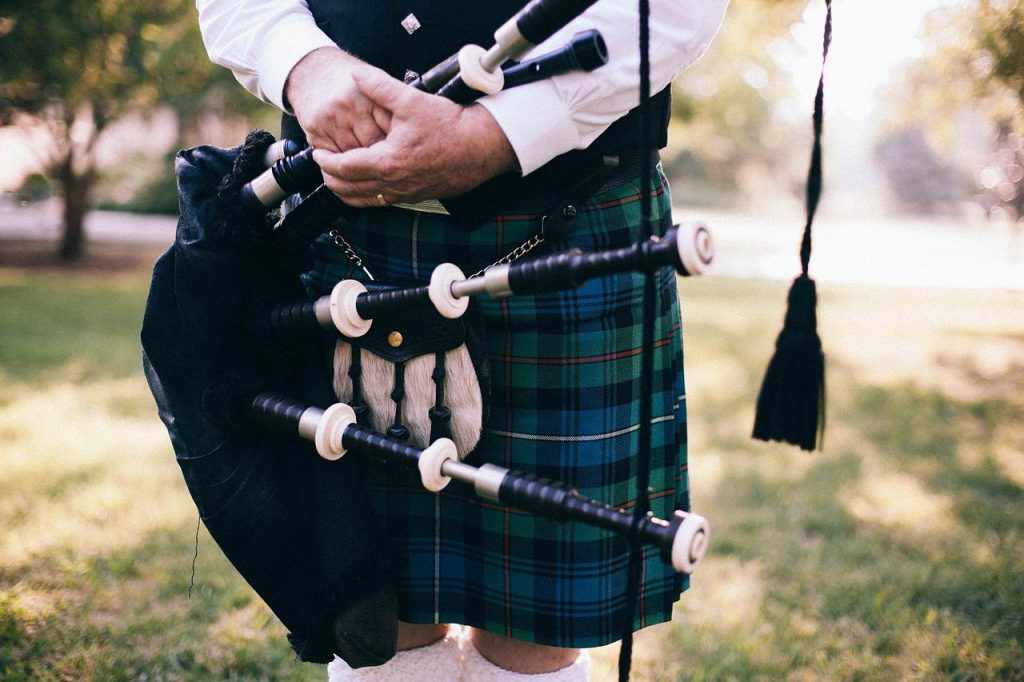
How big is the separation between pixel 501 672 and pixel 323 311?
668 millimetres

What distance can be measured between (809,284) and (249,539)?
2.93ft

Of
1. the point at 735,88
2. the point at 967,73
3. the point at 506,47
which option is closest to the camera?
the point at 506,47

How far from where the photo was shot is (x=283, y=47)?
1.09m

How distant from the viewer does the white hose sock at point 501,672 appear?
1.25m

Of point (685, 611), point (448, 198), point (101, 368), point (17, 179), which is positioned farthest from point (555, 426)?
point (17, 179)

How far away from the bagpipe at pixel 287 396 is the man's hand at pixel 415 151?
1.7 inches

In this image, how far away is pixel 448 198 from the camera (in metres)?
1.08

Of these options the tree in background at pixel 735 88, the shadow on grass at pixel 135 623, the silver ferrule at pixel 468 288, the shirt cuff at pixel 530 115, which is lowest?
the shadow on grass at pixel 135 623

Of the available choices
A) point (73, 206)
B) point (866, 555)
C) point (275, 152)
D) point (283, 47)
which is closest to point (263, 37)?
point (283, 47)

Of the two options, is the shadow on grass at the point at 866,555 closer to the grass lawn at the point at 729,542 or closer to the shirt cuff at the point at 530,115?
the grass lawn at the point at 729,542

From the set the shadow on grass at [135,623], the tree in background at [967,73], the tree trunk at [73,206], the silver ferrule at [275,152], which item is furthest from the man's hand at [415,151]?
the tree trunk at [73,206]

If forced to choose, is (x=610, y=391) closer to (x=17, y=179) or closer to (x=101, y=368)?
(x=101, y=368)

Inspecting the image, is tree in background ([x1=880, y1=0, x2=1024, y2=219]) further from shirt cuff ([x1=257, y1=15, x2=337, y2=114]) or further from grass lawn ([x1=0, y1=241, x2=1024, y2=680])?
shirt cuff ([x1=257, y1=15, x2=337, y2=114])

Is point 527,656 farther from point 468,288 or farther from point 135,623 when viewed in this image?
point 135,623
